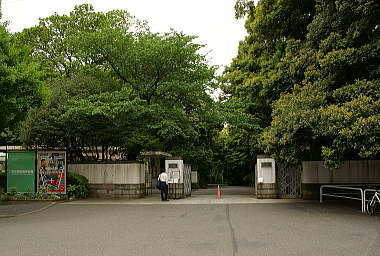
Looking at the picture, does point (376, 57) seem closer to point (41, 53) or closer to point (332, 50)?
point (332, 50)

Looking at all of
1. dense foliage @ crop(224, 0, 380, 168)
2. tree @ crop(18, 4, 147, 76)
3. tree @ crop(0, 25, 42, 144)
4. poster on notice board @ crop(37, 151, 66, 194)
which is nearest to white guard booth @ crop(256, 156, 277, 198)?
dense foliage @ crop(224, 0, 380, 168)

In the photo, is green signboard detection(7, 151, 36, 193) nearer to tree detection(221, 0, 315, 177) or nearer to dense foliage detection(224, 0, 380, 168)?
tree detection(221, 0, 315, 177)

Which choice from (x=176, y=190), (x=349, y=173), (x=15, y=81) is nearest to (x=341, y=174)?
(x=349, y=173)

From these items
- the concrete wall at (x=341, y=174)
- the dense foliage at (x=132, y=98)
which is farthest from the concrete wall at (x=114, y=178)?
the concrete wall at (x=341, y=174)

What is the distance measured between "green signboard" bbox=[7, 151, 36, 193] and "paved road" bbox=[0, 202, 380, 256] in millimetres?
4712

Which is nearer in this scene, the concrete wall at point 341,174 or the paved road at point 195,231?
the paved road at point 195,231

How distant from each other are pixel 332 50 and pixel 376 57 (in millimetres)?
1607

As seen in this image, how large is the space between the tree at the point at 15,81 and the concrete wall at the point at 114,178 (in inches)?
210

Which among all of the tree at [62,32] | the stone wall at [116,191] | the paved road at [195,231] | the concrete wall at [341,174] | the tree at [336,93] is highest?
the tree at [62,32]

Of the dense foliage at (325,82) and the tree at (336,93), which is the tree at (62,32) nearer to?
the dense foliage at (325,82)

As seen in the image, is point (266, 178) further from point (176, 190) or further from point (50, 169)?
point (50, 169)

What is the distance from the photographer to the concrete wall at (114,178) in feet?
65.8

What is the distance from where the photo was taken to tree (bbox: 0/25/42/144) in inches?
569

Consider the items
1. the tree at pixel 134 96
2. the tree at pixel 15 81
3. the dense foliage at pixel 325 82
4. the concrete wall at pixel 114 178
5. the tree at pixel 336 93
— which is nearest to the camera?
the tree at pixel 336 93
